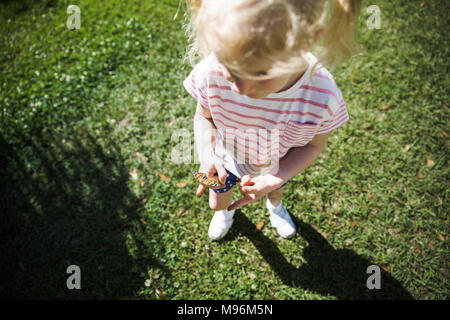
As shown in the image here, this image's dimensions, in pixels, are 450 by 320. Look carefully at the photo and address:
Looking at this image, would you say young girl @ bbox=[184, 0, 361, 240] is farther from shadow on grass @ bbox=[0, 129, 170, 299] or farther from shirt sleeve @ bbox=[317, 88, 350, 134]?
shadow on grass @ bbox=[0, 129, 170, 299]

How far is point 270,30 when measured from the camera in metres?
1.05

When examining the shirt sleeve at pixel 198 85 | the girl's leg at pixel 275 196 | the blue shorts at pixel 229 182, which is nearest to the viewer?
the shirt sleeve at pixel 198 85

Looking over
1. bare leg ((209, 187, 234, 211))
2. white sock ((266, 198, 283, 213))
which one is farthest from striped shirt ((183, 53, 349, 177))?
white sock ((266, 198, 283, 213))

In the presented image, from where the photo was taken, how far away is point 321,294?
2986 millimetres

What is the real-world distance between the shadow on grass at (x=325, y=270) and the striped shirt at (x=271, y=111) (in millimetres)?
1574

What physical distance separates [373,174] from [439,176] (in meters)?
0.77

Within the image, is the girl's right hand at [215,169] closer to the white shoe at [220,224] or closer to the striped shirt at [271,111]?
the striped shirt at [271,111]

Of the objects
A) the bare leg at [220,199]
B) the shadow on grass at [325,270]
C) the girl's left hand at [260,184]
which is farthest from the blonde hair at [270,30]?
the shadow on grass at [325,270]

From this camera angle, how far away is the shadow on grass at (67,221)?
323 centimetres

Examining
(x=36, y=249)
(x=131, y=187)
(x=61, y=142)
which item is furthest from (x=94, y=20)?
(x=36, y=249)

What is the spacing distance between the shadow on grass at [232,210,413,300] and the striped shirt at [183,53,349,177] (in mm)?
1574

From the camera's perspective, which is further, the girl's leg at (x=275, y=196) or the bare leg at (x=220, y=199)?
the girl's leg at (x=275, y=196)

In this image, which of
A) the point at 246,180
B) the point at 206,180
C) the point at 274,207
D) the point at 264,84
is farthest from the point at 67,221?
the point at 264,84

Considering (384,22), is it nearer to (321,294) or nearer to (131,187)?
(321,294)
